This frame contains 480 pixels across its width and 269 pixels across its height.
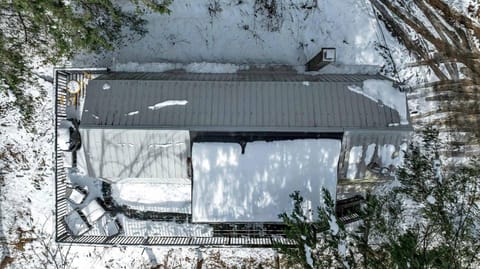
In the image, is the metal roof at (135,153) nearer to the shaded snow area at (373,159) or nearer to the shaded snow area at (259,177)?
the shaded snow area at (259,177)

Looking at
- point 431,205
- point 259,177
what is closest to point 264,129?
point 259,177

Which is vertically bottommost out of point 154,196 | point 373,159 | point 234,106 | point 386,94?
point 154,196

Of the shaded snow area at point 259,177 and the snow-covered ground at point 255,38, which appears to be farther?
the snow-covered ground at point 255,38

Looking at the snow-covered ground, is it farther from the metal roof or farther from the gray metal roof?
the metal roof

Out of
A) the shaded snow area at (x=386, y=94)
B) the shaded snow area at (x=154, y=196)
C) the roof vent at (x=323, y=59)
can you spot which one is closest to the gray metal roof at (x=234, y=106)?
the shaded snow area at (x=386, y=94)

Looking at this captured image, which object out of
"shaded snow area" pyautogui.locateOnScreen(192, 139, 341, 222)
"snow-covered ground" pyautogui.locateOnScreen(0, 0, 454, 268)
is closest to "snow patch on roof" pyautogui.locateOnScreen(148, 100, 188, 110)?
"shaded snow area" pyautogui.locateOnScreen(192, 139, 341, 222)

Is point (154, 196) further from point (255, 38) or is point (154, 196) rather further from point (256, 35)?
point (256, 35)
